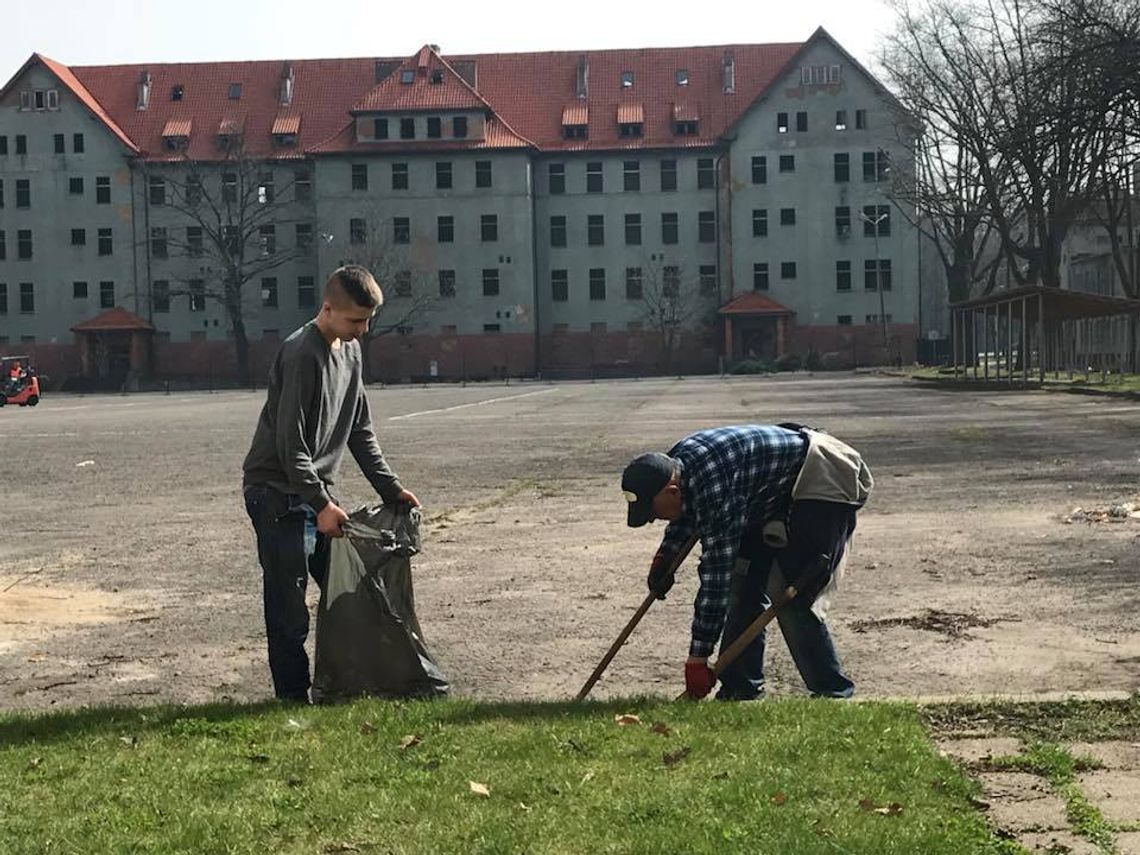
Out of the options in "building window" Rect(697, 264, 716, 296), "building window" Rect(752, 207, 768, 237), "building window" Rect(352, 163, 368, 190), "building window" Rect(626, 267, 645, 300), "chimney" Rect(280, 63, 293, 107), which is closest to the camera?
"building window" Rect(352, 163, 368, 190)

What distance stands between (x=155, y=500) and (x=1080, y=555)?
9.91 meters

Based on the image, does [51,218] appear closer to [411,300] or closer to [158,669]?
[411,300]

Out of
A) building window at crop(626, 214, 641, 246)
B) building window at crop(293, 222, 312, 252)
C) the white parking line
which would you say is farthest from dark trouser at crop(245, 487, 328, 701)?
building window at crop(293, 222, 312, 252)

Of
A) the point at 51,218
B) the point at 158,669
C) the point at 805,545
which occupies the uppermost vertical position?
the point at 51,218

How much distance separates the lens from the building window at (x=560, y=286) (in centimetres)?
9275

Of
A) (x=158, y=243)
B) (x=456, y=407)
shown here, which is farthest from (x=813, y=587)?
(x=158, y=243)

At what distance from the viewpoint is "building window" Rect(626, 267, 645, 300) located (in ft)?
302

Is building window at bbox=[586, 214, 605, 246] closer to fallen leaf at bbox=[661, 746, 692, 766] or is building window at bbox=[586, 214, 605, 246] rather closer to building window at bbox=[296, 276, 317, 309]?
building window at bbox=[296, 276, 317, 309]

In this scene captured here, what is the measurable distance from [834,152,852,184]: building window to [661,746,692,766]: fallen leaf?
86.5m

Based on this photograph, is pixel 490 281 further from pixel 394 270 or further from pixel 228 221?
pixel 228 221

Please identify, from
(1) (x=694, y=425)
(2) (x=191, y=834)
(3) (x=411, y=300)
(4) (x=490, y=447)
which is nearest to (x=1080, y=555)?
(2) (x=191, y=834)

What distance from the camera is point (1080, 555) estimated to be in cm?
1180

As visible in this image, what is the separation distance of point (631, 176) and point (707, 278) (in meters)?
6.91

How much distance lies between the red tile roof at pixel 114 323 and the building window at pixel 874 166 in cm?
3855
